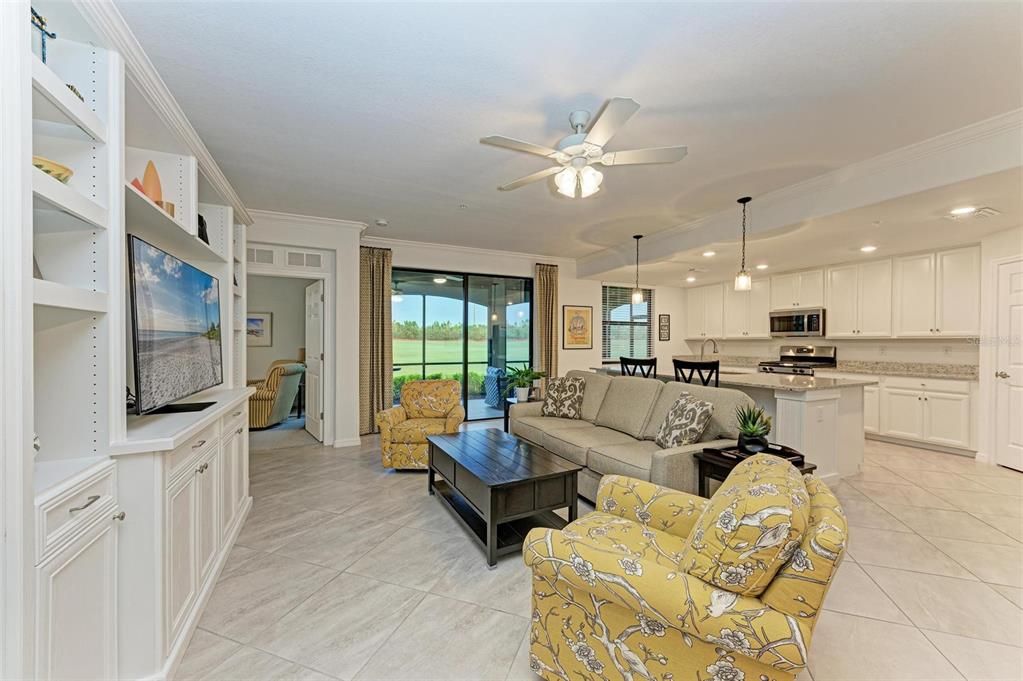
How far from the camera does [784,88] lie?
7.39 ft

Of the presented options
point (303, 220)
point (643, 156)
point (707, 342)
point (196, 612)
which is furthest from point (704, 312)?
point (196, 612)

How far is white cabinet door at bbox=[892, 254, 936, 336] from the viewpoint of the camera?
4.93 m

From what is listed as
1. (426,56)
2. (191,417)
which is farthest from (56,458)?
(426,56)

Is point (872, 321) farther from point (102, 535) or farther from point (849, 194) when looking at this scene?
point (102, 535)

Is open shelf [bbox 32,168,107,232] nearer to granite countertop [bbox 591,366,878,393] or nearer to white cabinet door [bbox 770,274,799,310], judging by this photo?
granite countertop [bbox 591,366,878,393]

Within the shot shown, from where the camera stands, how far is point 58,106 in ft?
4.10

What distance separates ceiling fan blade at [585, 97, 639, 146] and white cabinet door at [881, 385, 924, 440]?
5350 millimetres

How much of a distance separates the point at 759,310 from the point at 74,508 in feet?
25.4

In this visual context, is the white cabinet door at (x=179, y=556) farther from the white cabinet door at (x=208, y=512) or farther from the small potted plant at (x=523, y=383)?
the small potted plant at (x=523, y=383)

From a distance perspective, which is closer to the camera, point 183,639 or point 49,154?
point 49,154

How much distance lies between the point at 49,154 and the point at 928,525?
5.15 meters

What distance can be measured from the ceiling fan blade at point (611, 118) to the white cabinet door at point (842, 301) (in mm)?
5219

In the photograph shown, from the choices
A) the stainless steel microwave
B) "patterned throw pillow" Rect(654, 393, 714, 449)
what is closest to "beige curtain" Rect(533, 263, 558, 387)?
the stainless steel microwave

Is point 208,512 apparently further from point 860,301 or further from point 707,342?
point 707,342
